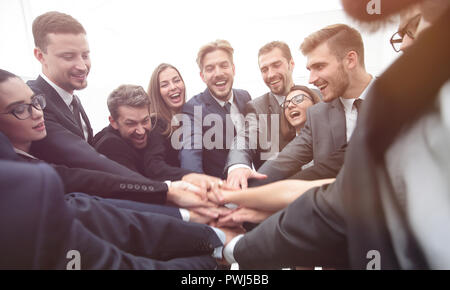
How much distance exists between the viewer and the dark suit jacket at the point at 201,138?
105cm

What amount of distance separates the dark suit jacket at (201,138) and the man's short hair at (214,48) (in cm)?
11

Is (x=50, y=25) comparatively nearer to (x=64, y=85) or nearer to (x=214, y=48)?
(x=64, y=85)

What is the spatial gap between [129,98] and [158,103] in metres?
0.10

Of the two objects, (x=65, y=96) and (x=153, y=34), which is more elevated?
(x=153, y=34)

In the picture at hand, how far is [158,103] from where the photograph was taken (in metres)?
1.08

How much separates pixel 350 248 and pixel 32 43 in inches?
48.5

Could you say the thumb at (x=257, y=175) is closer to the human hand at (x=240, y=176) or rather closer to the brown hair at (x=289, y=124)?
the human hand at (x=240, y=176)

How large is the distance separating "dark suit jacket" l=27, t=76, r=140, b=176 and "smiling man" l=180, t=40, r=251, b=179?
0.79ft

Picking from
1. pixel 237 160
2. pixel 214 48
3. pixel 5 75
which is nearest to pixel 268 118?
pixel 237 160

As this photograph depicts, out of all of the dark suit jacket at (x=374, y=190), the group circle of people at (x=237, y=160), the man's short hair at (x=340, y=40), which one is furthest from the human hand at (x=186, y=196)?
the man's short hair at (x=340, y=40)

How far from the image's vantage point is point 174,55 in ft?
3.50

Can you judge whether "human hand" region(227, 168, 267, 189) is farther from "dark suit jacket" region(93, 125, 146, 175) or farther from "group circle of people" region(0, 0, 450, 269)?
"dark suit jacket" region(93, 125, 146, 175)
